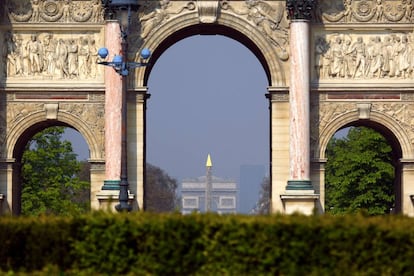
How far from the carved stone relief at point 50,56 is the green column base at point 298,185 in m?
8.20

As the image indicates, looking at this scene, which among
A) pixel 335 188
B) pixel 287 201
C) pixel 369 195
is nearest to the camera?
pixel 287 201

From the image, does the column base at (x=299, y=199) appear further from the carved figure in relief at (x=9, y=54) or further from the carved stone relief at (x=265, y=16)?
the carved figure in relief at (x=9, y=54)

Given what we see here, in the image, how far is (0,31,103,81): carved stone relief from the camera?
65.5 metres

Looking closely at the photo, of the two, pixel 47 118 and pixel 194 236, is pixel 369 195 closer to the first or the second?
pixel 47 118

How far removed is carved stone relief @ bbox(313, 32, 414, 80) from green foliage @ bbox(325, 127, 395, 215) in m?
26.5

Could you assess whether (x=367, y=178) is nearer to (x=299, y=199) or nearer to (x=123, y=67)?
(x=299, y=199)

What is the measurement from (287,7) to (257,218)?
21.9 metres

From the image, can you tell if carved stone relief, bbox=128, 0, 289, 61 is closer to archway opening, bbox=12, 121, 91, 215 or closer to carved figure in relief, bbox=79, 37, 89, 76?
carved figure in relief, bbox=79, 37, 89, 76

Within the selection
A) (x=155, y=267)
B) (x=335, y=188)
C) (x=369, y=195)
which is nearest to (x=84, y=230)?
(x=155, y=267)

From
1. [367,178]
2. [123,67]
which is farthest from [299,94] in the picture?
[367,178]

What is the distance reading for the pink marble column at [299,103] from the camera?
6400 centimetres

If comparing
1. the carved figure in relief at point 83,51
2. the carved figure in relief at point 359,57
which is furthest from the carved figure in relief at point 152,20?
the carved figure in relief at point 359,57

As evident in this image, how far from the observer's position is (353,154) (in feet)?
324

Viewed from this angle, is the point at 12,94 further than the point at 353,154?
No
